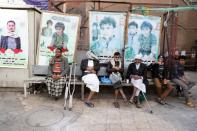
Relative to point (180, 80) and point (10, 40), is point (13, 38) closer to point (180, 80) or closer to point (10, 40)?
point (10, 40)

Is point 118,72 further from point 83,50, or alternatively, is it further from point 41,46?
point 41,46

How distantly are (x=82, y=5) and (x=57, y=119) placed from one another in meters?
5.75

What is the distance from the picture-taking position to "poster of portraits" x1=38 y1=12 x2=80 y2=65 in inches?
312

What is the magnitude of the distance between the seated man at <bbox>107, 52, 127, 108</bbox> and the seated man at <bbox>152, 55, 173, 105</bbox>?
0.85 metres

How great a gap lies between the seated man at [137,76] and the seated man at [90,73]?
0.84 m

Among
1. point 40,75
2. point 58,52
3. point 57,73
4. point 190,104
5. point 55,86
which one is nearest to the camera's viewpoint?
point 55,86

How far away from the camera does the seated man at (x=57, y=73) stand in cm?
724

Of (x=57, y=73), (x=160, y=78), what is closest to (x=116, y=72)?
(x=160, y=78)

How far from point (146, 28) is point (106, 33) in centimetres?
108

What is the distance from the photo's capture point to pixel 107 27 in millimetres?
8070

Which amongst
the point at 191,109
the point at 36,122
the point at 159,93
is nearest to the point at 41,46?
the point at 36,122

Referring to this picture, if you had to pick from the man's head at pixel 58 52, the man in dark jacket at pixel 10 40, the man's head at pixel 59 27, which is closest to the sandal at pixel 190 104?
the man's head at pixel 58 52

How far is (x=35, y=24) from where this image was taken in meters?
7.90

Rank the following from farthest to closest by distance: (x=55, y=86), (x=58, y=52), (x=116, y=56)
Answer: (x=116, y=56), (x=58, y=52), (x=55, y=86)
